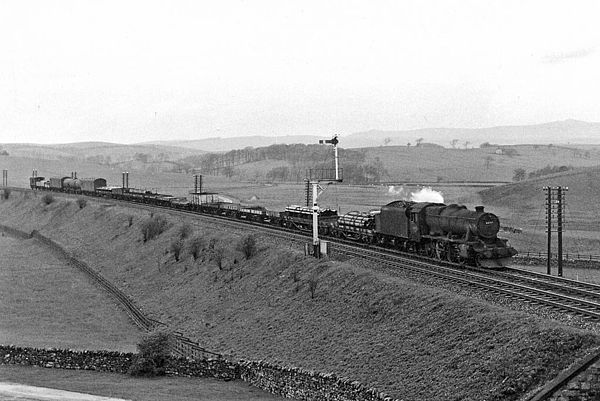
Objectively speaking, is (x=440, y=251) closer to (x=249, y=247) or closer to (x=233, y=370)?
(x=249, y=247)

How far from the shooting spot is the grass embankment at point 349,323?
64.7 feet

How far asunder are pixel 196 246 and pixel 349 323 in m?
23.6

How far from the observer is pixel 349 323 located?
2867 cm

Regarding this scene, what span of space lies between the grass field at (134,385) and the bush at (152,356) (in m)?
0.54

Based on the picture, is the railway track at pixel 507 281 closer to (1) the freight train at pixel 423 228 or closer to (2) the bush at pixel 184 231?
(1) the freight train at pixel 423 228

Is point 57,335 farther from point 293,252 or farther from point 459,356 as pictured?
point 459,356

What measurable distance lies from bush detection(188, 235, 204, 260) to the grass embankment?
→ 1.96 feet

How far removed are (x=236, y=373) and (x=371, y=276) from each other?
815cm

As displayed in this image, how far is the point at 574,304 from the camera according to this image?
24547 mm

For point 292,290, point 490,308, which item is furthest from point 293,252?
point 490,308

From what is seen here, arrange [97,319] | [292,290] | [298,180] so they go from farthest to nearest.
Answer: [298,180], [97,319], [292,290]

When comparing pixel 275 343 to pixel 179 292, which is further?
pixel 179 292

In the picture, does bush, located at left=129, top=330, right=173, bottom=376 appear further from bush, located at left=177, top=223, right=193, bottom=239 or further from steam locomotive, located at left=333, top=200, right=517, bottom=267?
bush, located at left=177, top=223, right=193, bottom=239

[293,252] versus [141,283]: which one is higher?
[293,252]
